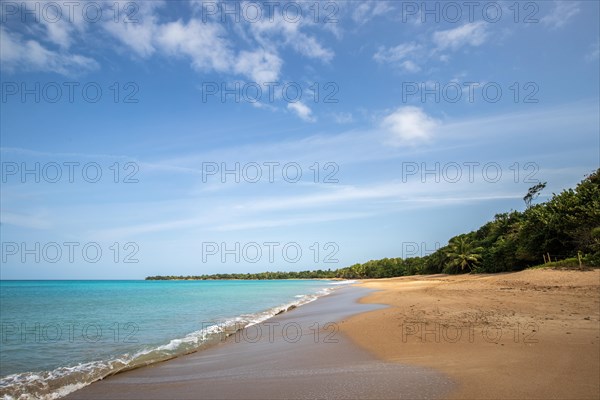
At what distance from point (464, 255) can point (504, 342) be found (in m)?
49.5

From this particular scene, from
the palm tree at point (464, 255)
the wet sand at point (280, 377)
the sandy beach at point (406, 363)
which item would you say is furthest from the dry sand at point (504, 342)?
the palm tree at point (464, 255)

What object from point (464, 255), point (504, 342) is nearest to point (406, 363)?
point (504, 342)

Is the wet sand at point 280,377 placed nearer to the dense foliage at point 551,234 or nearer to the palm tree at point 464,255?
the dense foliage at point 551,234

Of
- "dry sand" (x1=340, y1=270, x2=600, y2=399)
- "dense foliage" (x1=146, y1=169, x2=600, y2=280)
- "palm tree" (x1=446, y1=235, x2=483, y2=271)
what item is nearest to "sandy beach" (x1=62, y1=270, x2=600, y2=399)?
"dry sand" (x1=340, y1=270, x2=600, y2=399)

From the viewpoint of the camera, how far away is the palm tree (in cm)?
4997

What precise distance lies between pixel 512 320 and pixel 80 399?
10935 millimetres

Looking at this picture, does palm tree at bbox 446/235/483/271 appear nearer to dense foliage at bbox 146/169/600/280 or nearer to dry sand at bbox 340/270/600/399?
dense foliage at bbox 146/169/600/280

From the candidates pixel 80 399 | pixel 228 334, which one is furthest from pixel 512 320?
pixel 80 399

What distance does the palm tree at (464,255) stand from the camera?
50.0 meters

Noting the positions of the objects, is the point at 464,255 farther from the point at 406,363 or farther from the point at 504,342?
the point at 406,363

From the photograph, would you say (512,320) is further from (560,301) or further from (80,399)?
(80,399)

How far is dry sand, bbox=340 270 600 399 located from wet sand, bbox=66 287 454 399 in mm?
524

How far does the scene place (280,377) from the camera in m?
6.43

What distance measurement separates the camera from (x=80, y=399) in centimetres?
616
